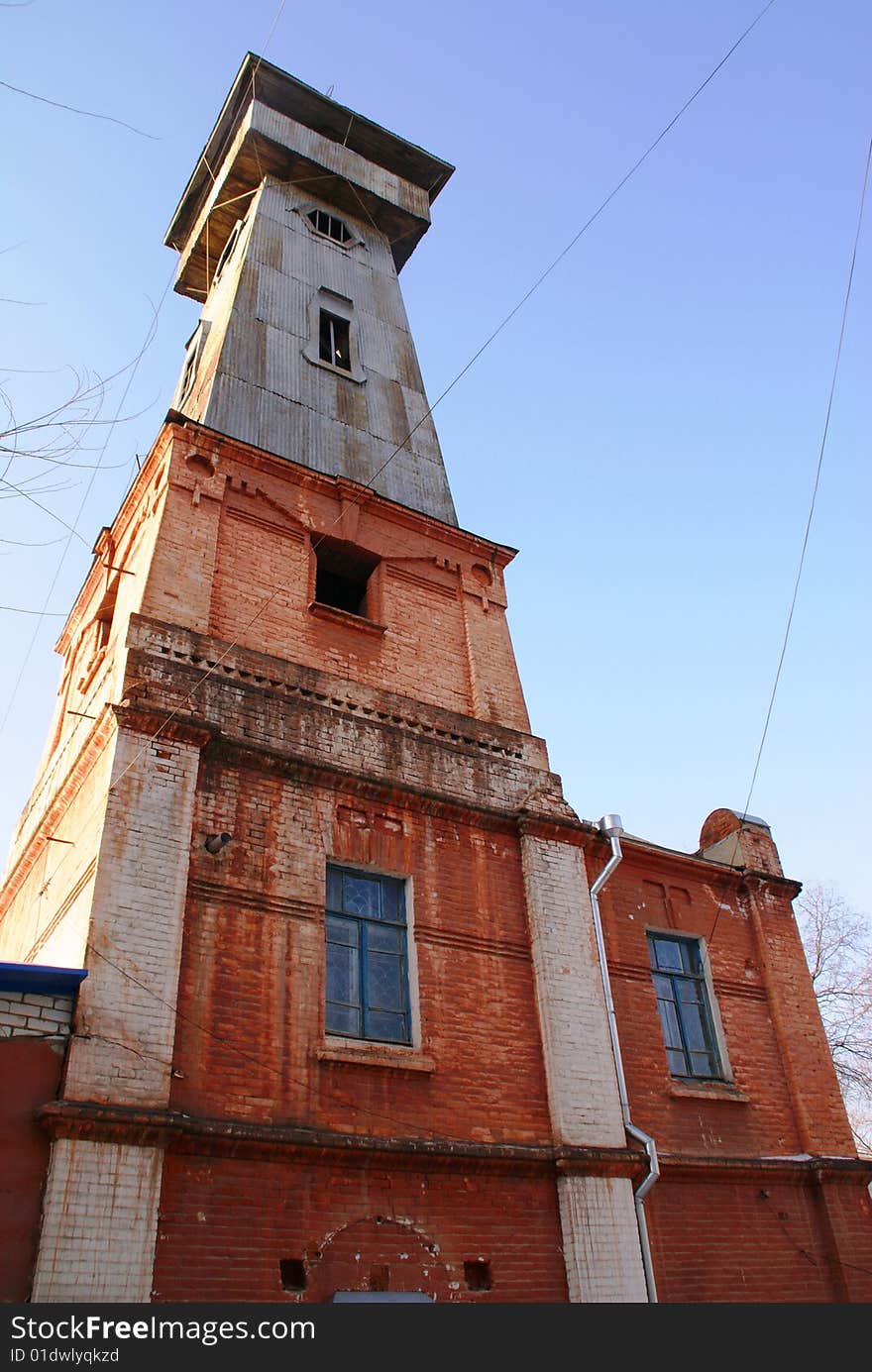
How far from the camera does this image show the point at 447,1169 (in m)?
8.59

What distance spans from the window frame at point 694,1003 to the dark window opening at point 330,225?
540 inches

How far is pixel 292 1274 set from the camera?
7566 millimetres

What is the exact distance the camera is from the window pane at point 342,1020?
8938 mm

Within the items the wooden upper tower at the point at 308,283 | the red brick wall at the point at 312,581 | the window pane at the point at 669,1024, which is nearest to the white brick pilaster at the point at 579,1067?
the window pane at the point at 669,1024

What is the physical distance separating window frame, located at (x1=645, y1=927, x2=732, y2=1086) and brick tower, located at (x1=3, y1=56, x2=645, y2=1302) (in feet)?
4.24

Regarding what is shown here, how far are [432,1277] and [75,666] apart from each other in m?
9.34

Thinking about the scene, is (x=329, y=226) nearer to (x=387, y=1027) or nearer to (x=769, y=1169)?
(x=387, y=1027)

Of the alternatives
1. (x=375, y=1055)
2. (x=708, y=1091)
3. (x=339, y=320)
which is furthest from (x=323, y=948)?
(x=339, y=320)

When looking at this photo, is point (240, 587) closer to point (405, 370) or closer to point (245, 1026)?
point (245, 1026)

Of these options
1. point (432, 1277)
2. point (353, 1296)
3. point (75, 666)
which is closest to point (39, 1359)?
point (353, 1296)

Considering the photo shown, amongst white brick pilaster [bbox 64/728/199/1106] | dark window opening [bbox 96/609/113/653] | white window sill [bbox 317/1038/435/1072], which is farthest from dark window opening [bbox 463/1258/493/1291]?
dark window opening [bbox 96/609/113/653]

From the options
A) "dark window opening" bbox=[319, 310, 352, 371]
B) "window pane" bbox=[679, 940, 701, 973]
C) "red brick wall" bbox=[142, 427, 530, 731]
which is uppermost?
"dark window opening" bbox=[319, 310, 352, 371]

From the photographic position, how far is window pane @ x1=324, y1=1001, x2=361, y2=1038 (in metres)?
8.94

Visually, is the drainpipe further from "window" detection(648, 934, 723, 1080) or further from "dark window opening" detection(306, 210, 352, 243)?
"dark window opening" detection(306, 210, 352, 243)
